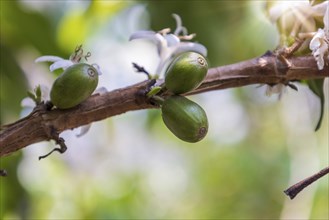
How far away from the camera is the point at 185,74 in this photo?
796 millimetres

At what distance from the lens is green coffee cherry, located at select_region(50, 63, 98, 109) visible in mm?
820

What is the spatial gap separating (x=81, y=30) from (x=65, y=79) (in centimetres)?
136

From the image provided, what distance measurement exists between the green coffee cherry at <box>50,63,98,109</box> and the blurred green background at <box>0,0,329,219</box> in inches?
19.7

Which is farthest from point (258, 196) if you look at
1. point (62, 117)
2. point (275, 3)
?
point (62, 117)

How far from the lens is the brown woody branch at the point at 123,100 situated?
32.9 inches

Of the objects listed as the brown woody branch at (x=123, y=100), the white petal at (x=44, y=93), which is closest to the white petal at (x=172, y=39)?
the brown woody branch at (x=123, y=100)

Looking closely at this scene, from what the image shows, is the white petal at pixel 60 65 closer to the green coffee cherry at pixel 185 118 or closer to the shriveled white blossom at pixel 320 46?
the green coffee cherry at pixel 185 118

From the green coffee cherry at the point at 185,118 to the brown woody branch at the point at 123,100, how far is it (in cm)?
6

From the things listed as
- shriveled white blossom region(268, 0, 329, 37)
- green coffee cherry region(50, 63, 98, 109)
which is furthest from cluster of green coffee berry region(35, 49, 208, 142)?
shriveled white blossom region(268, 0, 329, 37)

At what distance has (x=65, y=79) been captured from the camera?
0.83 m

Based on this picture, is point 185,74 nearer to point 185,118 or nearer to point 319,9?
point 185,118

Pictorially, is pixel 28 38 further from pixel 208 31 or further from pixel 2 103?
pixel 208 31

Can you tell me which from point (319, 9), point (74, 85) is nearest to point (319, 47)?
point (319, 9)

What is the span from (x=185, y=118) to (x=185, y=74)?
0.07 m
